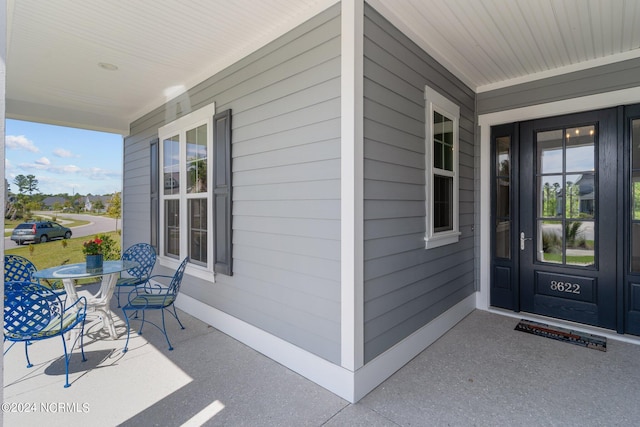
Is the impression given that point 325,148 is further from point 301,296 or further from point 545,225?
point 545,225

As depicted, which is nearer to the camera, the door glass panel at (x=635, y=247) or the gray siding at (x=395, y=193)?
the gray siding at (x=395, y=193)

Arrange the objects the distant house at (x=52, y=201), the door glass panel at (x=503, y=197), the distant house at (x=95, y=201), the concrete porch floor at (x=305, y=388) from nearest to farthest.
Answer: the concrete porch floor at (x=305, y=388) → the door glass panel at (x=503, y=197) → the distant house at (x=52, y=201) → the distant house at (x=95, y=201)

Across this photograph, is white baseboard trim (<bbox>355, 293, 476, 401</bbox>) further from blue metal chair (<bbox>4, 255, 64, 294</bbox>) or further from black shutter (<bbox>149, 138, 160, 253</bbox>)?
black shutter (<bbox>149, 138, 160, 253</bbox>)

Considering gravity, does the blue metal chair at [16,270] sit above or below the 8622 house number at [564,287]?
above

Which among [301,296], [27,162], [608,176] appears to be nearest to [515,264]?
[608,176]

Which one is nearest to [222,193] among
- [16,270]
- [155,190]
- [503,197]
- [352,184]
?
[352,184]

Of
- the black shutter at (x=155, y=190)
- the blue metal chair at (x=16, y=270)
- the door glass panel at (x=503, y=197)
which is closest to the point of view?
the blue metal chair at (x=16, y=270)

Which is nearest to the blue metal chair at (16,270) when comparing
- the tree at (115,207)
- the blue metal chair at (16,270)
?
the blue metal chair at (16,270)

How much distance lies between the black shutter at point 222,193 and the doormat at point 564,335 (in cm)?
337

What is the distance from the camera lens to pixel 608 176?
3289 millimetres

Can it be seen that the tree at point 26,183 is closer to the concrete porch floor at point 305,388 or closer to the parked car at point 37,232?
the parked car at point 37,232

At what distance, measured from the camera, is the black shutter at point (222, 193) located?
333 cm

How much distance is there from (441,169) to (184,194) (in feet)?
10.6

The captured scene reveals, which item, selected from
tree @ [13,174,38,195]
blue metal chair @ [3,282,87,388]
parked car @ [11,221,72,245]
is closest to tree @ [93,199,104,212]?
parked car @ [11,221,72,245]
